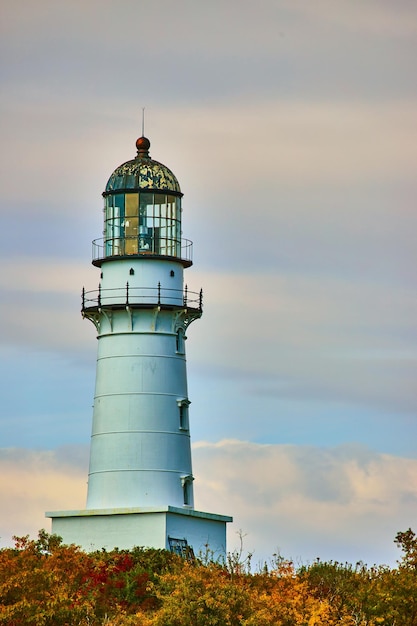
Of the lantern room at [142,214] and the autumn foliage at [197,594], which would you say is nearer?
the autumn foliage at [197,594]

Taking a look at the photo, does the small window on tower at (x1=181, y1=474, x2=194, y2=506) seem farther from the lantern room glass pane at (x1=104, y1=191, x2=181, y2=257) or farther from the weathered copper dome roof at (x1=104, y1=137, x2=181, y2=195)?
the weathered copper dome roof at (x1=104, y1=137, x2=181, y2=195)

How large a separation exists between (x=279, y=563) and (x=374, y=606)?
2.72 metres

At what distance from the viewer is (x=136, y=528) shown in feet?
172

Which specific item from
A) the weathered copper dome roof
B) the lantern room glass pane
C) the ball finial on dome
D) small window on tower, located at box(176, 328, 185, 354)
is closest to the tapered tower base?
small window on tower, located at box(176, 328, 185, 354)

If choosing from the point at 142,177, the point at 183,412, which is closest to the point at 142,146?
the point at 142,177

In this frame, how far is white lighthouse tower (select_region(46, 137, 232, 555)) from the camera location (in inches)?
2087

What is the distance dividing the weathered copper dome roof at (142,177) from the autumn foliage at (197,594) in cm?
1323

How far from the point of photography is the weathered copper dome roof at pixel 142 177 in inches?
2195

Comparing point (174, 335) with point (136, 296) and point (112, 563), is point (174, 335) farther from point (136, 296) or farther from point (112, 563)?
point (112, 563)

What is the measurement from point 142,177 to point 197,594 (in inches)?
835

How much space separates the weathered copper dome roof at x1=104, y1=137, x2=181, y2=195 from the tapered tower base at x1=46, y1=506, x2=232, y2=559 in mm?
9649

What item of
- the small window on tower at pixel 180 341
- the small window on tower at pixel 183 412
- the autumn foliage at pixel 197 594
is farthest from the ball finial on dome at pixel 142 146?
the autumn foliage at pixel 197 594

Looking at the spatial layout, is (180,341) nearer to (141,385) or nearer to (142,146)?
(141,385)

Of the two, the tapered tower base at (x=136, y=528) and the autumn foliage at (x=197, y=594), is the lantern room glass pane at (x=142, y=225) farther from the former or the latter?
the autumn foliage at (x=197, y=594)
